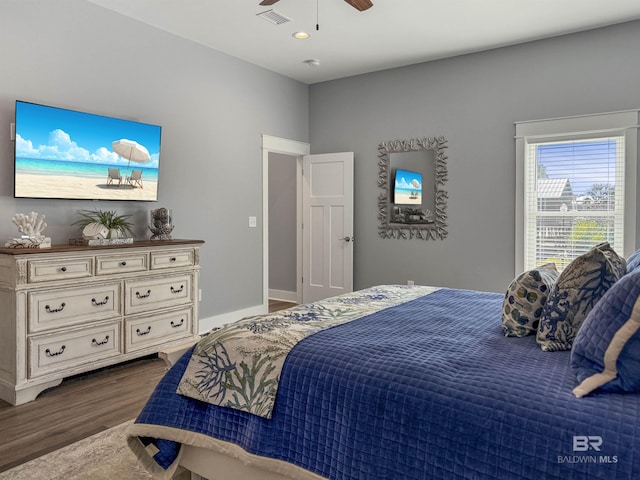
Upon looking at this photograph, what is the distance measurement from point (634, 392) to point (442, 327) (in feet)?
2.70

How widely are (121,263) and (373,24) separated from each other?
298 cm

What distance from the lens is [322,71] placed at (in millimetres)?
5660

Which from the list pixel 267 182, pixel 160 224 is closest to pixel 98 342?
pixel 160 224

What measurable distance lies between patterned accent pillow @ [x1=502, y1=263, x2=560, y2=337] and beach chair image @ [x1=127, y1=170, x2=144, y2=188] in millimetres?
3193

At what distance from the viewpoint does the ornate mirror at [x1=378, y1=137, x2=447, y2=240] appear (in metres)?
5.25

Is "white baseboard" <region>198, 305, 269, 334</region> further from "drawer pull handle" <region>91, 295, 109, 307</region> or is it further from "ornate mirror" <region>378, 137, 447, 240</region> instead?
"ornate mirror" <region>378, 137, 447, 240</region>

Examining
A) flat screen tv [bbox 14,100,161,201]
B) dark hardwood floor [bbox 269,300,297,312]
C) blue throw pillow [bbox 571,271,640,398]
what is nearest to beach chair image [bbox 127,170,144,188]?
flat screen tv [bbox 14,100,161,201]

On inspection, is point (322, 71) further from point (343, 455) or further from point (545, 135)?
point (343, 455)

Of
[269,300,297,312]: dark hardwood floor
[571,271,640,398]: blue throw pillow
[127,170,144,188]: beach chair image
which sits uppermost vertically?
[127,170,144,188]: beach chair image

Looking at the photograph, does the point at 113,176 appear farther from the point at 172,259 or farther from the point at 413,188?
the point at 413,188

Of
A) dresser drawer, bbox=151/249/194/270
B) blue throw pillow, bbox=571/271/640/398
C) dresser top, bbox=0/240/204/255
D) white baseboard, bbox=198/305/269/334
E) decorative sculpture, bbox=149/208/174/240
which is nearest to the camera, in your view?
blue throw pillow, bbox=571/271/640/398

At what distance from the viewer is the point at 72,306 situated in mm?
3264

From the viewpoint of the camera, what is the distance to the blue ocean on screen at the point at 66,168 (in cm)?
331

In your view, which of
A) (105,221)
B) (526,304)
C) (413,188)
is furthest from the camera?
(413,188)
